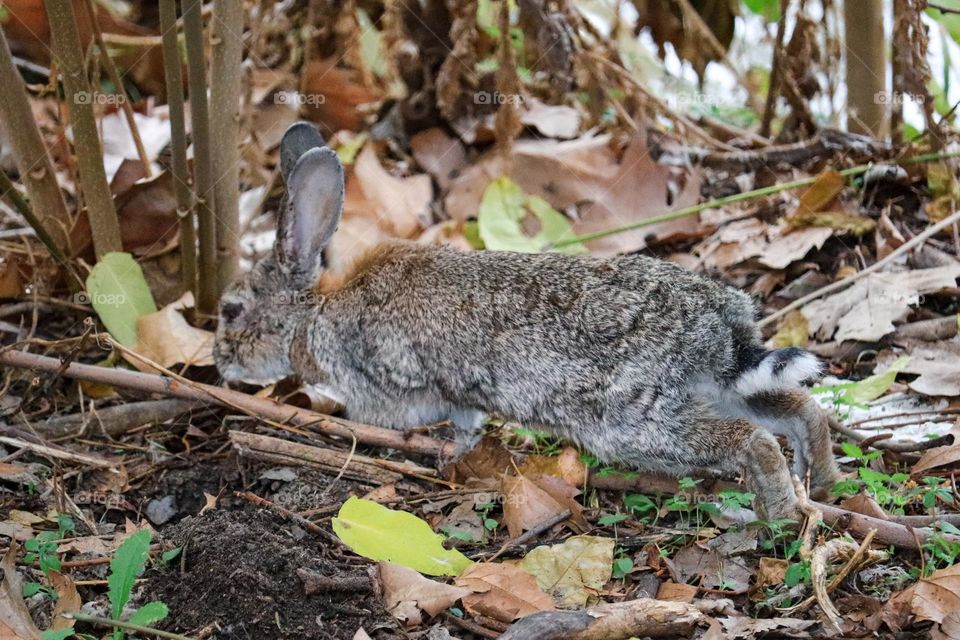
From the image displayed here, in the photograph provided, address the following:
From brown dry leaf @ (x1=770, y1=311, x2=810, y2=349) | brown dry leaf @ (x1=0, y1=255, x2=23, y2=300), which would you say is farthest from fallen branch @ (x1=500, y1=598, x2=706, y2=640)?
brown dry leaf @ (x1=0, y1=255, x2=23, y2=300)

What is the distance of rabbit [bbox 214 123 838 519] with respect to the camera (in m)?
4.53

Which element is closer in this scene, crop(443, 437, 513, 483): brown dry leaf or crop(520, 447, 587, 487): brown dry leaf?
crop(520, 447, 587, 487): brown dry leaf

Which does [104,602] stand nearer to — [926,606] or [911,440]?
[926,606]

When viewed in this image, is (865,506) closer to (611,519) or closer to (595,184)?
(611,519)

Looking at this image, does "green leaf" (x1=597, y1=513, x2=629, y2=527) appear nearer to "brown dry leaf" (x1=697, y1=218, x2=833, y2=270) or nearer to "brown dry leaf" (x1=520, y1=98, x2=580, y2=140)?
"brown dry leaf" (x1=697, y1=218, x2=833, y2=270)

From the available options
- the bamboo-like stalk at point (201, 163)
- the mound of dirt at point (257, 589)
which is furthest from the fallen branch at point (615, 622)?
the bamboo-like stalk at point (201, 163)

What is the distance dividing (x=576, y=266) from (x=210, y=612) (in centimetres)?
234

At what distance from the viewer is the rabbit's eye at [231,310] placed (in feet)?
19.1

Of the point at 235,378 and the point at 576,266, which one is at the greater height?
the point at 576,266

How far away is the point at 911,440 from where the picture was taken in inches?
192

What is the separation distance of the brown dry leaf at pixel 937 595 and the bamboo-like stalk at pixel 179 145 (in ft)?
13.7

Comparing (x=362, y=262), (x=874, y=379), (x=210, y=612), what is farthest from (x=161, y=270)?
(x=874, y=379)

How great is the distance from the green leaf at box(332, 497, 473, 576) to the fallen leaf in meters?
0.29

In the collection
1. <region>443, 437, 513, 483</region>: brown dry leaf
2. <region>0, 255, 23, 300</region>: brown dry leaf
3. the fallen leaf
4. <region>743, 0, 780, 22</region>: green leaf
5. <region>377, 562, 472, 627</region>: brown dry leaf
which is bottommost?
<region>443, 437, 513, 483</region>: brown dry leaf
